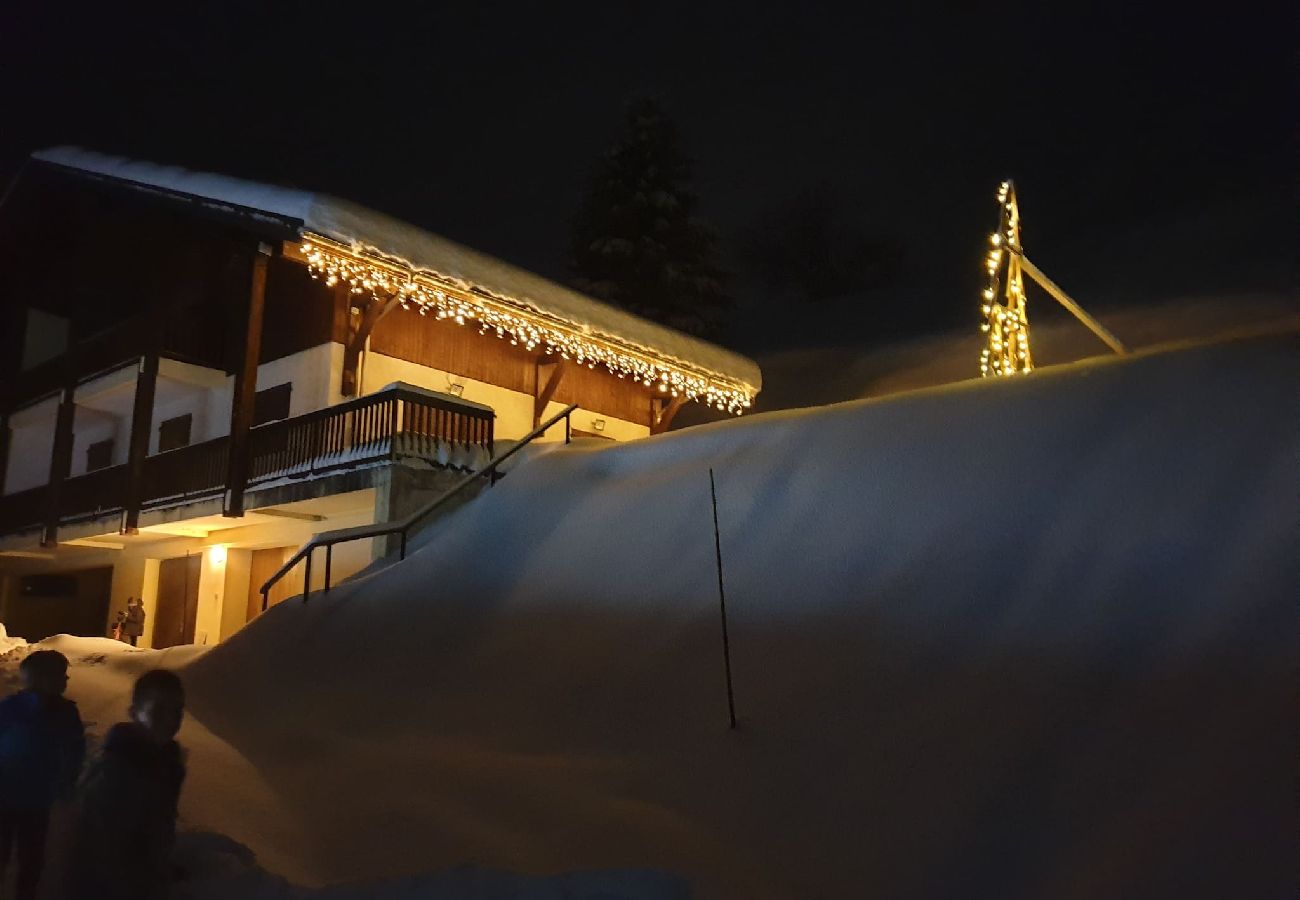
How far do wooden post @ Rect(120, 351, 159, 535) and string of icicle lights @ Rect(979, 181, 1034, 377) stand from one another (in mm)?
14871

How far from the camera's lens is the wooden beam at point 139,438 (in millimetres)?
18250

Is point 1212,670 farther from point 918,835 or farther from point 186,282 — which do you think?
point 186,282

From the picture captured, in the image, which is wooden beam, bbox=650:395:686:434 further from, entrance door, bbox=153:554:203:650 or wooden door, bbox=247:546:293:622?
entrance door, bbox=153:554:203:650

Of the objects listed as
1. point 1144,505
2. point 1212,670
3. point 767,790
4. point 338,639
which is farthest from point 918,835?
point 338,639

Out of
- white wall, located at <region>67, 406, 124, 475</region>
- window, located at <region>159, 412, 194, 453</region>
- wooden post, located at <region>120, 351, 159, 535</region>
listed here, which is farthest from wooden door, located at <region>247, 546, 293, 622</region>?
white wall, located at <region>67, 406, 124, 475</region>

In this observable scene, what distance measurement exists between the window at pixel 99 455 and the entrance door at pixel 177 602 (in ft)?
12.1

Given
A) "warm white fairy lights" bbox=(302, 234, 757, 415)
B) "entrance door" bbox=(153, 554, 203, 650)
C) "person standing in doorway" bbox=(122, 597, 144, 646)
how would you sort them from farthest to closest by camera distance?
"entrance door" bbox=(153, 554, 203, 650) < "person standing in doorway" bbox=(122, 597, 144, 646) < "warm white fairy lights" bbox=(302, 234, 757, 415)

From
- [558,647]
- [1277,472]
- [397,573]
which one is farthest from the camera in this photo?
[397,573]

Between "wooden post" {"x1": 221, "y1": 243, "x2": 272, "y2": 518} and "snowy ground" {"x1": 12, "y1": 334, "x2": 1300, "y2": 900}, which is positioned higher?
"wooden post" {"x1": 221, "y1": 243, "x2": 272, "y2": 518}

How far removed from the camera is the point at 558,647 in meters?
8.16

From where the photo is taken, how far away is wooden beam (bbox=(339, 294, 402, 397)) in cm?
1662

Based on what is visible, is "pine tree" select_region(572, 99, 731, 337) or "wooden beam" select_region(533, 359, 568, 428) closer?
"wooden beam" select_region(533, 359, 568, 428)

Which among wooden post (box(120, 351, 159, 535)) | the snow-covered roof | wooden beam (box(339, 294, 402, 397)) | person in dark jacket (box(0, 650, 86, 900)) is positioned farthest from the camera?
wooden post (box(120, 351, 159, 535))

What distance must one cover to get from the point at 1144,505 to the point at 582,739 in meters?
4.10
